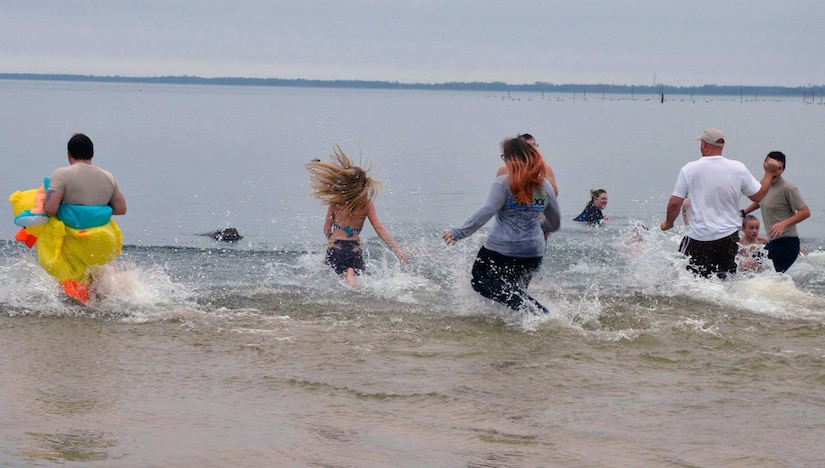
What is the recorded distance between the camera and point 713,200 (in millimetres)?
9047

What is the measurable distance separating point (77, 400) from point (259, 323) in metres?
2.64

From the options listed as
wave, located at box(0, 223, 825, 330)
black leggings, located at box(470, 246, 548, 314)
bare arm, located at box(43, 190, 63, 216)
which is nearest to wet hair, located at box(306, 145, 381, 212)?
wave, located at box(0, 223, 825, 330)

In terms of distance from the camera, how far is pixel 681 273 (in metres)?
9.55

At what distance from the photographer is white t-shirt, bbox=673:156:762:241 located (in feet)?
29.5

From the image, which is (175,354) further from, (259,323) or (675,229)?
(675,229)

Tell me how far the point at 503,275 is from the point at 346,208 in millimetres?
2125

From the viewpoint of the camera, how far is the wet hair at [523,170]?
7711 millimetres

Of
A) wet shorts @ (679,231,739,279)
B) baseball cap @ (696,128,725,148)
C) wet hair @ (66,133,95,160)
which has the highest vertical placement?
baseball cap @ (696,128,725,148)

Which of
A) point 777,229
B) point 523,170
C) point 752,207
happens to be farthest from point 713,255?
point 523,170

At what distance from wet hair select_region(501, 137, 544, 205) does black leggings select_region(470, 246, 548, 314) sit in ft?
1.82

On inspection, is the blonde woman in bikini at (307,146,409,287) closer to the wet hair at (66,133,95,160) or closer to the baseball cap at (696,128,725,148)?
the wet hair at (66,133,95,160)

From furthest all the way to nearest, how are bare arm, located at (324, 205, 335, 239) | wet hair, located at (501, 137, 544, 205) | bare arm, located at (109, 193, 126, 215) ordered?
1. bare arm, located at (324, 205, 335, 239)
2. bare arm, located at (109, 193, 126, 215)
3. wet hair, located at (501, 137, 544, 205)

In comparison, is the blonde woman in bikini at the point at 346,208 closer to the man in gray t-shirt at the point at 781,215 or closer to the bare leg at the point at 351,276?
the bare leg at the point at 351,276

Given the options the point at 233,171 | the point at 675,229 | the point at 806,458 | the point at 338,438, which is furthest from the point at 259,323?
the point at 233,171
